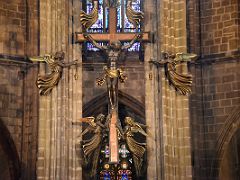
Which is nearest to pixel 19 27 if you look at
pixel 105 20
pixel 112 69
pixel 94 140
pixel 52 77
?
pixel 105 20

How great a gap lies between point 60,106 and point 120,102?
5718mm

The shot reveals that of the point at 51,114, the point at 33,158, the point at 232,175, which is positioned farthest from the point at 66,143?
the point at 232,175

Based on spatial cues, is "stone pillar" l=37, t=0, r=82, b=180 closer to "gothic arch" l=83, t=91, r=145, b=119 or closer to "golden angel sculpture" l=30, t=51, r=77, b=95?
"golden angel sculpture" l=30, t=51, r=77, b=95

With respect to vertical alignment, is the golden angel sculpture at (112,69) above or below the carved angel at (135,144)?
above

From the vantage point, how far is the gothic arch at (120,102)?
2311 centimetres

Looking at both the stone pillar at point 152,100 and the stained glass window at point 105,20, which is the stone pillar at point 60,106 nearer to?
the stone pillar at point 152,100

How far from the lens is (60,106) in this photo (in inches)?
696

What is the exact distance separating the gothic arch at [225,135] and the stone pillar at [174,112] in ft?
15.1

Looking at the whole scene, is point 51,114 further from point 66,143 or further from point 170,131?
point 170,131

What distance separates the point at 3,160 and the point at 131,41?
6.31 m

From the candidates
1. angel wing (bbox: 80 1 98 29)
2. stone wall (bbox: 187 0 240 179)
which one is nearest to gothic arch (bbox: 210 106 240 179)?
stone wall (bbox: 187 0 240 179)

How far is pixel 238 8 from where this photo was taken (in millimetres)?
22953

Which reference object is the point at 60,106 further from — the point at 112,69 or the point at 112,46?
the point at 112,46

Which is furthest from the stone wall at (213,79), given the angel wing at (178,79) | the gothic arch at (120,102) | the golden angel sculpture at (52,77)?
the golden angel sculpture at (52,77)
